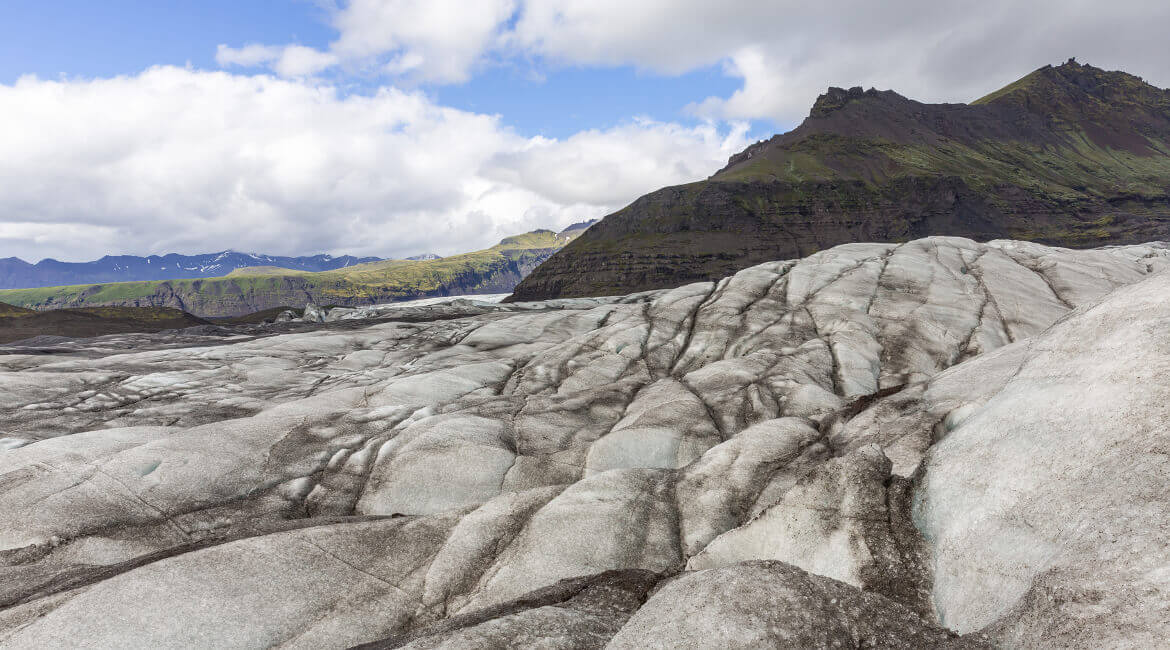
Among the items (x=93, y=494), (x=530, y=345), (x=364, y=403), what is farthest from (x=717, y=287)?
(x=93, y=494)

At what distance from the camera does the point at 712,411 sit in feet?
102

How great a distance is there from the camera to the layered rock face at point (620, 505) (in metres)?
9.45

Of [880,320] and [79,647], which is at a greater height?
[880,320]

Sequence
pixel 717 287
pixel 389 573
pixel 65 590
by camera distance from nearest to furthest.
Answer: pixel 65 590 → pixel 389 573 → pixel 717 287

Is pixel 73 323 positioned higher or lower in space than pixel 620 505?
higher

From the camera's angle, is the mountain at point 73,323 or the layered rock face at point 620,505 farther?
the mountain at point 73,323

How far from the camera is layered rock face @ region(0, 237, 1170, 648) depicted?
9.45 metres

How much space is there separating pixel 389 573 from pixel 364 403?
21609mm

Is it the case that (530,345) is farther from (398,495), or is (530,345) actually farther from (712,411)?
(398,495)

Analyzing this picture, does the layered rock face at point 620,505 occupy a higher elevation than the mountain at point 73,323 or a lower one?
lower

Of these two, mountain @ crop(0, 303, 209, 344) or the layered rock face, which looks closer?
the layered rock face

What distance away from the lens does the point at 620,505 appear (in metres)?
18.5

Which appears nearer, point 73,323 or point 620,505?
point 620,505

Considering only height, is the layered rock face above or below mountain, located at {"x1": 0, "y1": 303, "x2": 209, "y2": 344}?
below
